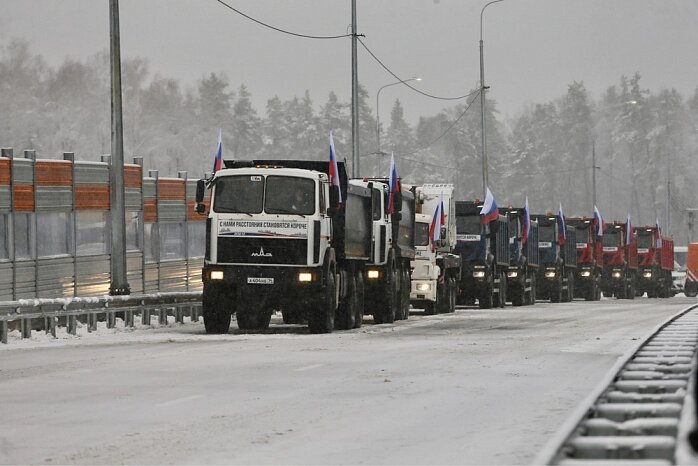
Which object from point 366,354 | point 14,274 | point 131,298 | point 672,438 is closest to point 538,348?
point 366,354

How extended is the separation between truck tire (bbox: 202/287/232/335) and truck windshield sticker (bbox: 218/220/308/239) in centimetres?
133

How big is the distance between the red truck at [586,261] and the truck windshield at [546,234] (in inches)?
203

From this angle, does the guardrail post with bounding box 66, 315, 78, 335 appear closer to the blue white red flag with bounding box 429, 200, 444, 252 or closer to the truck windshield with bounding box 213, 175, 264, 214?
the truck windshield with bounding box 213, 175, 264, 214

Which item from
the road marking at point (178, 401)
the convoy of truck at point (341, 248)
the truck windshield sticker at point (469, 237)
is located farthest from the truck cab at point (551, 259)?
the road marking at point (178, 401)

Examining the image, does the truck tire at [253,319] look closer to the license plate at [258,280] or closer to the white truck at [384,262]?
the license plate at [258,280]

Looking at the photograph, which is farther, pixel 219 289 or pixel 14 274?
pixel 14 274

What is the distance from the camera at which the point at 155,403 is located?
15211mm

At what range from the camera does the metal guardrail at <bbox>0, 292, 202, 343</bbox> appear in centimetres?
2664

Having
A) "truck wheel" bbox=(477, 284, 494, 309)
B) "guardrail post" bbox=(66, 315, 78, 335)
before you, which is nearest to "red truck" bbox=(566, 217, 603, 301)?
"truck wheel" bbox=(477, 284, 494, 309)

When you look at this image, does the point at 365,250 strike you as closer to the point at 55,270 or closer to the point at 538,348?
the point at 55,270

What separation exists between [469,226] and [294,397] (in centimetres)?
3348

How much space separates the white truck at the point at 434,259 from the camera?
41969 millimetres

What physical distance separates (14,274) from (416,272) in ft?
44.1

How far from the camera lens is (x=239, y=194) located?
95.0 ft
